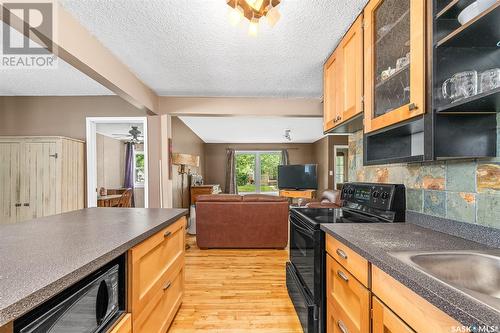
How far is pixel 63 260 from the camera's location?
0.85 metres

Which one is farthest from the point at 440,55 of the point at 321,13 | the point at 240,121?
the point at 240,121

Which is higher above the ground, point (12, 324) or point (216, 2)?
point (216, 2)

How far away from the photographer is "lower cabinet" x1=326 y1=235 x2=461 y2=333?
2.29ft

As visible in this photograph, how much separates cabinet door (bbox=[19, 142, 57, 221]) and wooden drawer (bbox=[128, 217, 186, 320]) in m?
2.35

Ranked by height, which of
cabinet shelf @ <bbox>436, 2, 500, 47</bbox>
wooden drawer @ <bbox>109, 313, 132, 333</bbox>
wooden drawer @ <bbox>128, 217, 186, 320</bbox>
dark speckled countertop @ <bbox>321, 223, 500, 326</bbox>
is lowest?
wooden drawer @ <bbox>109, 313, 132, 333</bbox>

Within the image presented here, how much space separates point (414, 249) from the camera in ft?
3.24

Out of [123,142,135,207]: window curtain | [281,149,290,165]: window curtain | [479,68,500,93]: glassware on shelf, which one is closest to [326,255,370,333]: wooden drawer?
[479,68,500,93]: glassware on shelf

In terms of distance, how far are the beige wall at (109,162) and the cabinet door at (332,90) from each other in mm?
6005

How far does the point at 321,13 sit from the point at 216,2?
73cm

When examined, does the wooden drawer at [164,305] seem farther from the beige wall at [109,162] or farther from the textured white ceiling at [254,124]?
the beige wall at [109,162]

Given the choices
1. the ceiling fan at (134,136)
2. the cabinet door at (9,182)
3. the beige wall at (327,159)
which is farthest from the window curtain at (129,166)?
the beige wall at (327,159)

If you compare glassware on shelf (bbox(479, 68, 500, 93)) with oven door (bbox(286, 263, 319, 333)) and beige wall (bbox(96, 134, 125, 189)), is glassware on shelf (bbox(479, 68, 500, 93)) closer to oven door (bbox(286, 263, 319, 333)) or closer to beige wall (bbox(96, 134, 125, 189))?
oven door (bbox(286, 263, 319, 333))

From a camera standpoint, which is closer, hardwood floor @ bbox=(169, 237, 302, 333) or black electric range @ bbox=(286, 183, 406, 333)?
black electric range @ bbox=(286, 183, 406, 333)

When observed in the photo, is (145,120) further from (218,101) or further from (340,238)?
(340,238)
